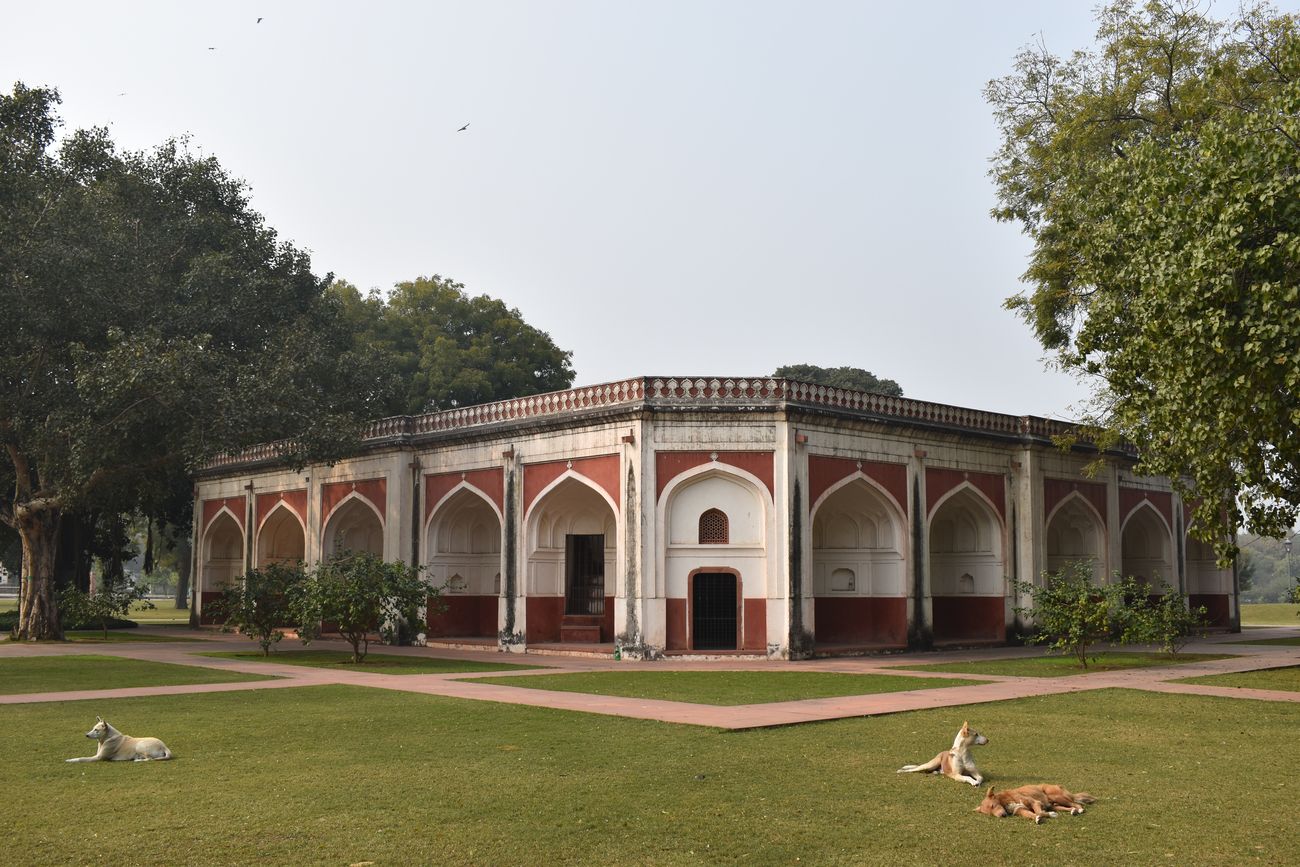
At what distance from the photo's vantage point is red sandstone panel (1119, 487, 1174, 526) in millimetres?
30672

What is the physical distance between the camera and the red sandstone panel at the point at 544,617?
2491 cm

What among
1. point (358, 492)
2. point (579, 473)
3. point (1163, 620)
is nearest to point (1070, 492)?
point (1163, 620)

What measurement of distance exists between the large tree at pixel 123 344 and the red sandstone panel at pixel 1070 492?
651 inches

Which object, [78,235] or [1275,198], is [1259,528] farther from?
[78,235]

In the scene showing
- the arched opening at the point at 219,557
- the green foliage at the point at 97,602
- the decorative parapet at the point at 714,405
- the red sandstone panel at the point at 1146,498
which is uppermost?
the decorative parapet at the point at 714,405

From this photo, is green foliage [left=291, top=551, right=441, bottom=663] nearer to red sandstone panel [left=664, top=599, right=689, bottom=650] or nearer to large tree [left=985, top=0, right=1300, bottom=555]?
red sandstone panel [left=664, top=599, right=689, bottom=650]

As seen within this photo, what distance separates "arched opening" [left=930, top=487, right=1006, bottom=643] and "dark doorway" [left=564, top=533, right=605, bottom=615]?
778 cm

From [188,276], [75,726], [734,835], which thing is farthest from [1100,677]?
[188,276]

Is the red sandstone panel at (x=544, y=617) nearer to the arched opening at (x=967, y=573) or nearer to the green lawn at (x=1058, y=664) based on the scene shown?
the green lawn at (x=1058, y=664)

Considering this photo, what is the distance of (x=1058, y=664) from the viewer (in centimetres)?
2052

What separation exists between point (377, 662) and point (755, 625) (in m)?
7.17

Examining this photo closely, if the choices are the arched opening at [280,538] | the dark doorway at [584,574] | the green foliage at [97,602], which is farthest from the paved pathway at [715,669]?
the arched opening at [280,538]

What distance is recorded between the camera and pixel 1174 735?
36.0 ft

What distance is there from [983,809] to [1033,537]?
20993mm
